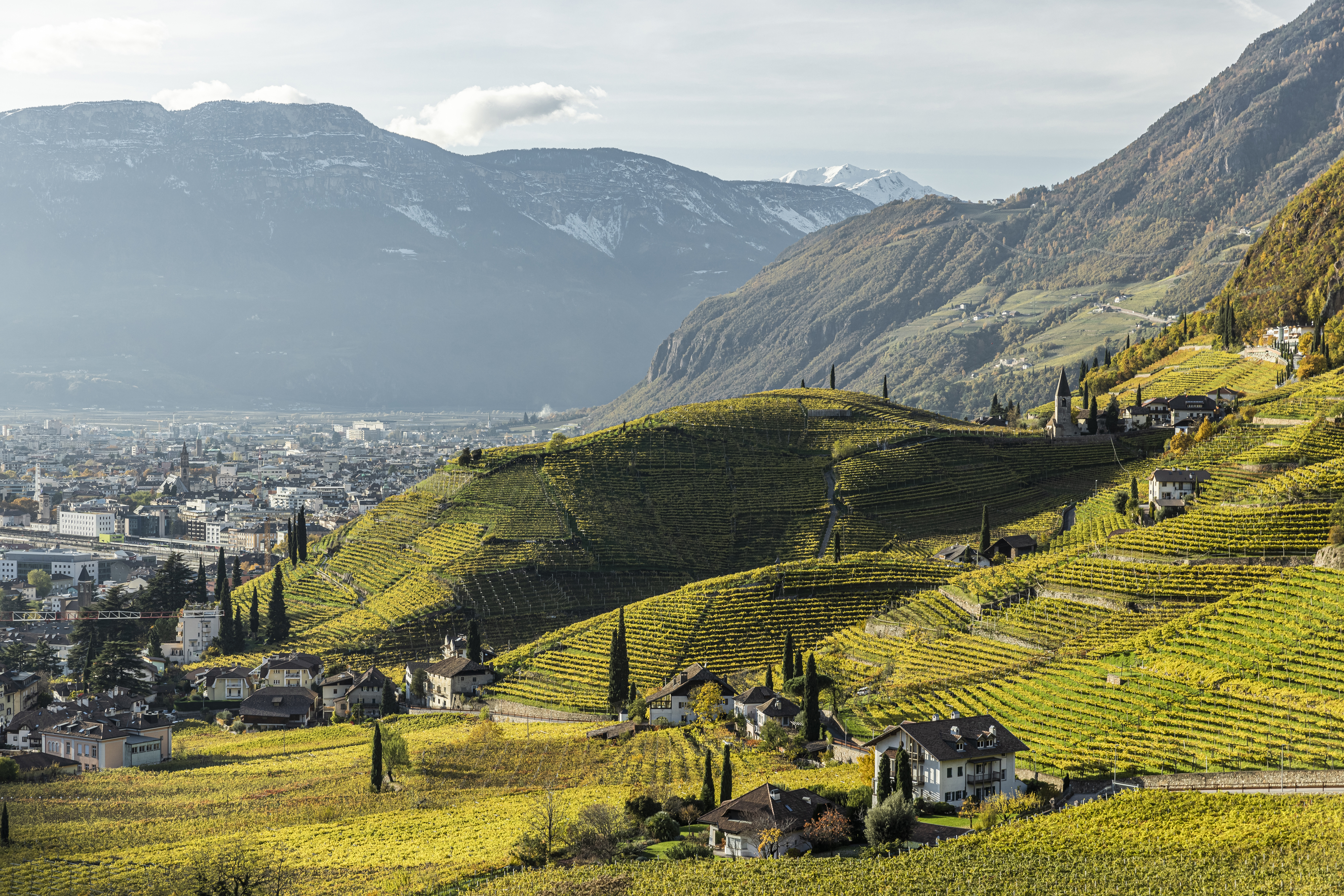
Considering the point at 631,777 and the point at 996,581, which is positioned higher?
the point at 996,581

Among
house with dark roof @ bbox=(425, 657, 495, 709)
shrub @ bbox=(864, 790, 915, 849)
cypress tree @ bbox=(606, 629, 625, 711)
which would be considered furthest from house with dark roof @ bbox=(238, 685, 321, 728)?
shrub @ bbox=(864, 790, 915, 849)

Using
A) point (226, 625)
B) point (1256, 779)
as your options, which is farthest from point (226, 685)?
point (1256, 779)

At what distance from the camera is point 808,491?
12150 centimetres

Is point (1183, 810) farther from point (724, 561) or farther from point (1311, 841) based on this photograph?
point (724, 561)

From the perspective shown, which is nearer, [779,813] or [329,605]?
[779,813]

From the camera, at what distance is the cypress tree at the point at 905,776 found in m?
47.3

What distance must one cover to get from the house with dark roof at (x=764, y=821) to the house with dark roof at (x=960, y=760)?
3.65 meters

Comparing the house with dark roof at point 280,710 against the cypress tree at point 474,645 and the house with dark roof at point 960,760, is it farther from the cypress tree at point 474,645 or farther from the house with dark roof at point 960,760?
the house with dark roof at point 960,760

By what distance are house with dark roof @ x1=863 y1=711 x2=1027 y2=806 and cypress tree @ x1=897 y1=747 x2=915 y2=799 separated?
0.80 metres

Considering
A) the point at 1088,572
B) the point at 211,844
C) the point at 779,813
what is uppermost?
the point at 1088,572

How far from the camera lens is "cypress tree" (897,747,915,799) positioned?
4728 cm

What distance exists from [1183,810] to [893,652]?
30027mm

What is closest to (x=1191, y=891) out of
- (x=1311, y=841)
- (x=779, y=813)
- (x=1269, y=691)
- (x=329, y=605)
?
(x=1311, y=841)

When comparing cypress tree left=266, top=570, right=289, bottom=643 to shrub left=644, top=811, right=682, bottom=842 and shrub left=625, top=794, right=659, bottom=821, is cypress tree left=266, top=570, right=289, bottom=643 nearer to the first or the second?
shrub left=625, top=794, right=659, bottom=821
